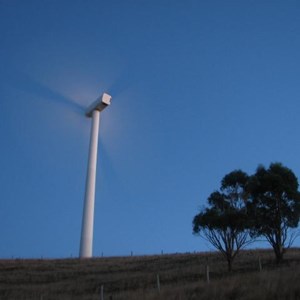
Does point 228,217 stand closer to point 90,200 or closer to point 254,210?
point 254,210

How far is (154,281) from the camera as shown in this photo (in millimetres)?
33844

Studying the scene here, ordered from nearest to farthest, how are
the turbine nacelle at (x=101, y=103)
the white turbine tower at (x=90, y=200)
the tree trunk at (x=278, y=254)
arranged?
the tree trunk at (x=278, y=254)
the white turbine tower at (x=90, y=200)
the turbine nacelle at (x=101, y=103)

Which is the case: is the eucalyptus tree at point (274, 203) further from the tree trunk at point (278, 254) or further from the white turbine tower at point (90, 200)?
the white turbine tower at point (90, 200)

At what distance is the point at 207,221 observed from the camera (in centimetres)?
4006

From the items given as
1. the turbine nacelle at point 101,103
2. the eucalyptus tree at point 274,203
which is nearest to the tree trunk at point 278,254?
the eucalyptus tree at point 274,203

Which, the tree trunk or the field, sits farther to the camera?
the tree trunk

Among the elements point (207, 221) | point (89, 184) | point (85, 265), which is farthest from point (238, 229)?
point (89, 184)

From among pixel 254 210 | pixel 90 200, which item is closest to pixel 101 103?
pixel 90 200

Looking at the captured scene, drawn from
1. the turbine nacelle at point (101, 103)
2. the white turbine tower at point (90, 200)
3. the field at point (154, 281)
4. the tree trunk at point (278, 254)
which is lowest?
the field at point (154, 281)

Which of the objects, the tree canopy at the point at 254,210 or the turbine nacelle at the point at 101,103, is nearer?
the tree canopy at the point at 254,210

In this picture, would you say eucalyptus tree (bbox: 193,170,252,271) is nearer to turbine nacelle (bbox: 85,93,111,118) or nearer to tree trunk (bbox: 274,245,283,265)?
tree trunk (bbox: 274,245,283,265)

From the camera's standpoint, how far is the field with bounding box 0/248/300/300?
2002 cm

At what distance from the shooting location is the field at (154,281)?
65.7 feet

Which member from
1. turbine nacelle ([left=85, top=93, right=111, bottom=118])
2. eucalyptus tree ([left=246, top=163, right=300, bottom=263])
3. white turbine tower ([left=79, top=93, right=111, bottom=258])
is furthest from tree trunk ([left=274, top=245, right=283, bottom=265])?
turbine nacelle ([left=85, top=93, right=111, bottom=118])
